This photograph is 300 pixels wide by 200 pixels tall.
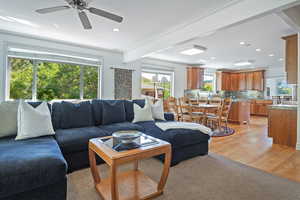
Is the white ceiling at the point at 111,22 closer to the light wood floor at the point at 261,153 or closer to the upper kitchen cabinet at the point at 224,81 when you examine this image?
the light wood floor at the point at 261,153

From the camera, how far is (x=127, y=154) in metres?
1.45

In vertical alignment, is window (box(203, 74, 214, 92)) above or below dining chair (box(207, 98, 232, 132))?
above

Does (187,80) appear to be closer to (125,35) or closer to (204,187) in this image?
(125,35)

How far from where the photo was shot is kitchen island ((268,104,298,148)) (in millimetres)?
3256

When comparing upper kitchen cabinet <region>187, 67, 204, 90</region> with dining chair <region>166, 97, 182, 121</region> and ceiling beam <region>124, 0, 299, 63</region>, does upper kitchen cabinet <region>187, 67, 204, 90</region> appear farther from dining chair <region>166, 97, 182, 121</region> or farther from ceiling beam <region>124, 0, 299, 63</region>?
ceiling beam <region>124, 0, 299, 63</region>

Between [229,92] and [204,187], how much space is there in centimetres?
814

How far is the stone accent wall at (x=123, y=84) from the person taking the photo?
209 inches

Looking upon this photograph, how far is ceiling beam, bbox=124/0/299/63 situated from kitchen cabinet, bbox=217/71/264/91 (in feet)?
18.3

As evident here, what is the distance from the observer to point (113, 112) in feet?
10.4

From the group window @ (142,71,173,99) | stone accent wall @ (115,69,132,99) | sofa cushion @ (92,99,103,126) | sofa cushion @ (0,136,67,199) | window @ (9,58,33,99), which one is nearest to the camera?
sofa cushion @ (0,136,67,199)

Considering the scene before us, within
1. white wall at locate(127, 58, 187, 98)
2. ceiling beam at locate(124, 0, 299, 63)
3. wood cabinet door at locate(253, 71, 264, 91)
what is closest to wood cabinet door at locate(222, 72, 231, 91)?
wood cabinet door at locate(253, 71, 264, 91)

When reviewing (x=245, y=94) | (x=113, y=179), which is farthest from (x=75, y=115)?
(x=245, y=94)

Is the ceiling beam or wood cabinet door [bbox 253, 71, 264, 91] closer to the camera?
the ceiling beam

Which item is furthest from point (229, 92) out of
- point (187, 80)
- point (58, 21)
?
point (58, 21)
